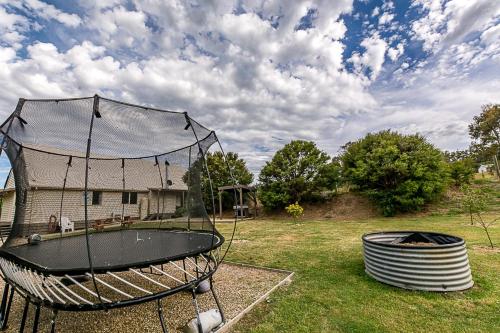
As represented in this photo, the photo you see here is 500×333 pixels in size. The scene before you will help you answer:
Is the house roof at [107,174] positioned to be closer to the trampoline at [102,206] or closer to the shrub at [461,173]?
the trampoline at [102,206]

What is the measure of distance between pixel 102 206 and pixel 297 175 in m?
11.6

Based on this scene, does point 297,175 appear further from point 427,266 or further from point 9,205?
point 9,205

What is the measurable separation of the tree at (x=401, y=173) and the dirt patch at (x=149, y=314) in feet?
33.7

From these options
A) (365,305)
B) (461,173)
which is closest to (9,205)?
(365,305)

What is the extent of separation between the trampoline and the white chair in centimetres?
2

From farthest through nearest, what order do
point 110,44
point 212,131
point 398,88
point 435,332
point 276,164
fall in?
point 276,164
point 398,88
point 110,44
point 212,131
point 435,332

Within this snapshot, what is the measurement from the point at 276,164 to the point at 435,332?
12.8 m

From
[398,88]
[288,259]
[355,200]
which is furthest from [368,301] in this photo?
[355,200]

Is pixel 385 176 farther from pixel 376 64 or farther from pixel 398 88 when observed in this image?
pixel 376 64

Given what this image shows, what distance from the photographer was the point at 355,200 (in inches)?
535

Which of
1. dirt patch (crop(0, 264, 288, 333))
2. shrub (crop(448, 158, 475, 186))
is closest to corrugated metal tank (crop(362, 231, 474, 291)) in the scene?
dirt patch (crop(0, 264, 288, 333))

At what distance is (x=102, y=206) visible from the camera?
3857 mm

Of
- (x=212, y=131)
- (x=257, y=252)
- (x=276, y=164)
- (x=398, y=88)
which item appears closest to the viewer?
(x=212, y=131)

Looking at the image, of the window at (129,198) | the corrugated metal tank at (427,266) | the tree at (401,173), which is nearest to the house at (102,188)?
the window at (129,198)
